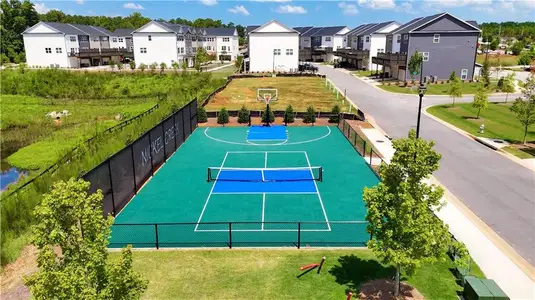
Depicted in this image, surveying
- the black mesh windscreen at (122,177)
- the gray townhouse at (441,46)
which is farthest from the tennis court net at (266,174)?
the gray townhouse at (441,46)

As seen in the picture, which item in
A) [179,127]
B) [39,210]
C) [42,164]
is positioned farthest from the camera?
[179,127]

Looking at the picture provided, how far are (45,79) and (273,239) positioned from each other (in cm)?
6065

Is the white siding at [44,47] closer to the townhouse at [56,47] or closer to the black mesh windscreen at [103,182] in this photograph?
the townhouse at [56,47]

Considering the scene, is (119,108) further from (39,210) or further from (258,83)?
(39,210)

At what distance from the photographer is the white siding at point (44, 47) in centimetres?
8769

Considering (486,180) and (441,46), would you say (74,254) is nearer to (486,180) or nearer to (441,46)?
(486,180)

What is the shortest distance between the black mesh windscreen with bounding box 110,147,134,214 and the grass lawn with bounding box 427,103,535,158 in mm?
24353

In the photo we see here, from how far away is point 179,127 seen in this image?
31094mm

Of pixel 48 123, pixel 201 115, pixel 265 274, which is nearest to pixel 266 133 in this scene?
pixel 201 115

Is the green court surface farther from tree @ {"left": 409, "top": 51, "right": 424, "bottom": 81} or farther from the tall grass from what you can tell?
tree @ {"left": 409, "top": 51, "right": 424, "bottom": 81}

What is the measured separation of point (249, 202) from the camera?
2055cm

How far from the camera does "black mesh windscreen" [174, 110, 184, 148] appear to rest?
3022 cm

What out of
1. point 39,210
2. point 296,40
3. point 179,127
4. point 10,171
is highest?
point 296,40

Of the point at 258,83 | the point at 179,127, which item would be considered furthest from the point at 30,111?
the point at 258,83
